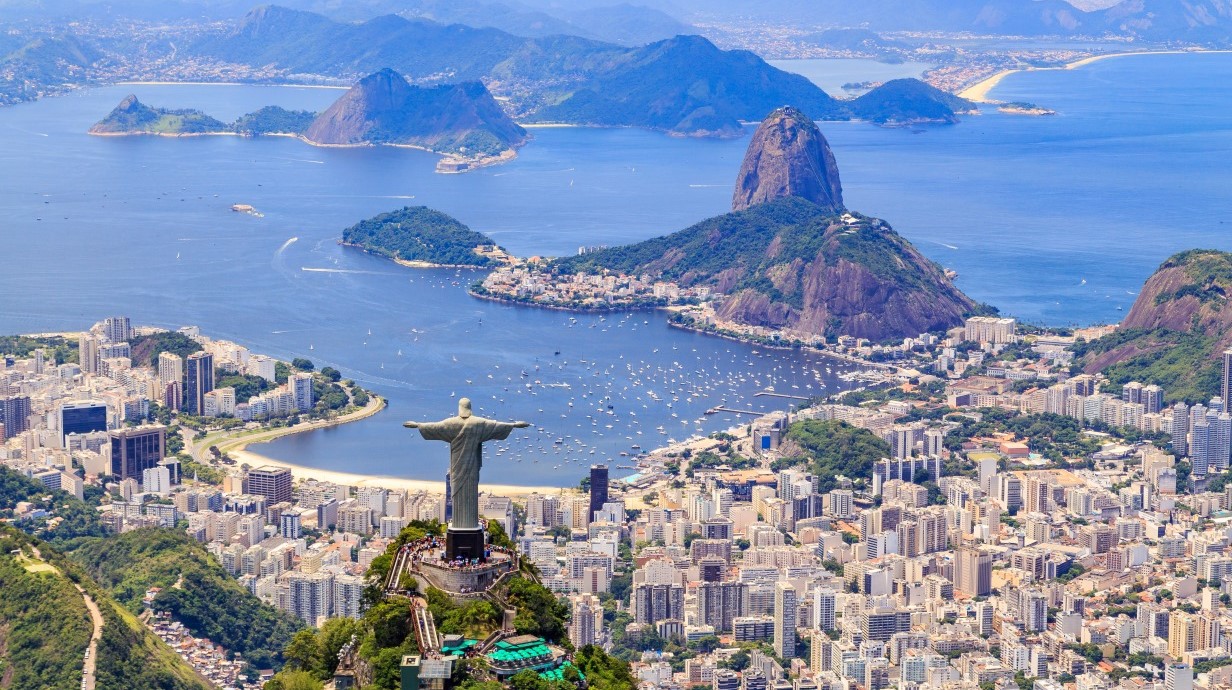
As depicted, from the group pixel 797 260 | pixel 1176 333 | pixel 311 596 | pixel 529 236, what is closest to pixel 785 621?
pixel 311 596

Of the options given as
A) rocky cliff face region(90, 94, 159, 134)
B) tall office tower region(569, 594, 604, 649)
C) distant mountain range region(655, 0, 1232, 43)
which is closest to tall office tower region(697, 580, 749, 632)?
tall office tower region(569, 594, 604, 649)

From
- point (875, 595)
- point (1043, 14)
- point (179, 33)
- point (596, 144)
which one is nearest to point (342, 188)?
point (596, 144)

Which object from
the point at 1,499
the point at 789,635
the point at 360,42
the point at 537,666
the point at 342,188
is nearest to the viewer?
the point at 537,666

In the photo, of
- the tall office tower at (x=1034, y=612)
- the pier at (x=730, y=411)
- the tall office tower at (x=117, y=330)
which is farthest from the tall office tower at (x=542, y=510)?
the tall office tower at (x=117, y=330)

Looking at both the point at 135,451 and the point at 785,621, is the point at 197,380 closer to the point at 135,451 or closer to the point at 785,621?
the point at 135,451

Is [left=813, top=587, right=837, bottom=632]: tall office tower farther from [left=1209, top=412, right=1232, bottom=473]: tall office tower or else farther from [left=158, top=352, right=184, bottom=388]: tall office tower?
[left=158, top=352, right=184, bottom=388]: tall office tower

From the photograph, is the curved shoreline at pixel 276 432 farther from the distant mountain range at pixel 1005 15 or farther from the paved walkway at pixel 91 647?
the distant mountain range at pixel 1005 15

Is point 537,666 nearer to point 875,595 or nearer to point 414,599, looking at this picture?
point 414,599
